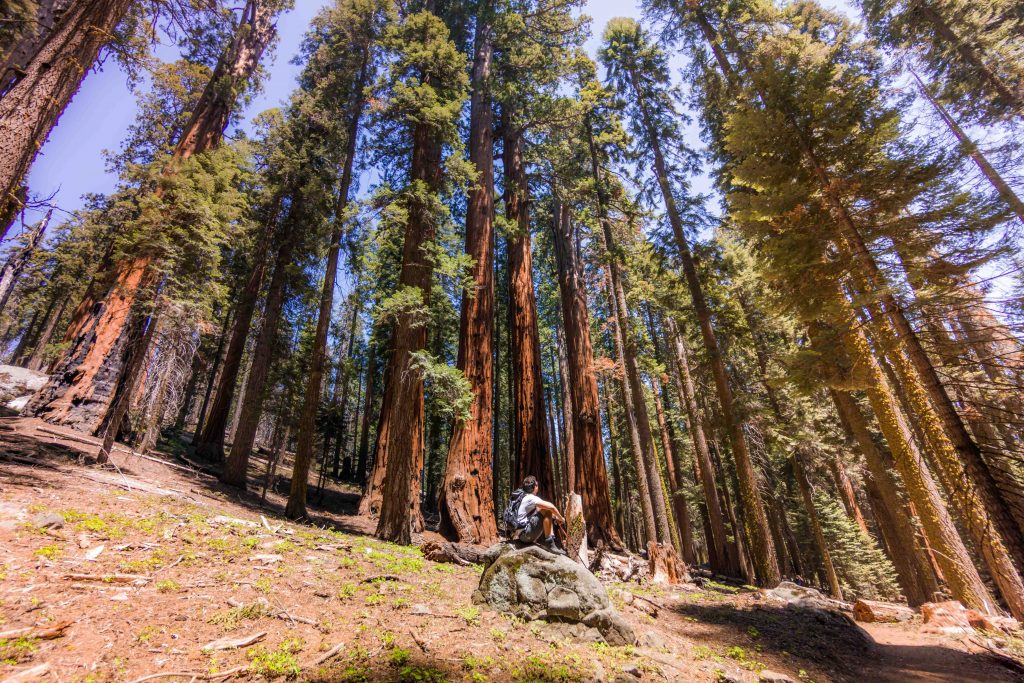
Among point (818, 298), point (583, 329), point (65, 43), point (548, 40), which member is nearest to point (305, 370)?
point (583, 329)

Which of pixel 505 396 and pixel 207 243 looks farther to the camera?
pixel 505 396

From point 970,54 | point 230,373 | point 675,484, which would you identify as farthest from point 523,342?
point 970,54

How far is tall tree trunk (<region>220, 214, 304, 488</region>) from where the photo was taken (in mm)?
11688

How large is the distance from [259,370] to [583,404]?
10.6 metres

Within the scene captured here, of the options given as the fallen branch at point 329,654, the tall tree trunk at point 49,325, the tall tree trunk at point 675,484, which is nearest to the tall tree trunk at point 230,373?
the fallen branch at point 329,654

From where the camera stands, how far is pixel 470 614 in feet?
14.0

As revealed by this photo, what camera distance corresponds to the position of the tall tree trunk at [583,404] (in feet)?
35.1

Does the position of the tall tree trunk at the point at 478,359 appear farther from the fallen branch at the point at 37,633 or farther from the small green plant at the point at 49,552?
the fallen branch at the point at 37,633

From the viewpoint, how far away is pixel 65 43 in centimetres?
471

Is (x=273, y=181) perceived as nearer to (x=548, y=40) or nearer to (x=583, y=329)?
(x=548, y=40)

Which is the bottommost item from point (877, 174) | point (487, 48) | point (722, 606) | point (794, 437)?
point (722, 606)

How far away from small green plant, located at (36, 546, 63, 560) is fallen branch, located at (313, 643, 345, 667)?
3.38m

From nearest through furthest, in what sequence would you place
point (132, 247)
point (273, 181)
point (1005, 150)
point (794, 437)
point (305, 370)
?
point (1005, 150), point (132, 247), point (794, 437), point (273, 181), point (305, 370)

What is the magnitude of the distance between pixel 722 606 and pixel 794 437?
8262mm
